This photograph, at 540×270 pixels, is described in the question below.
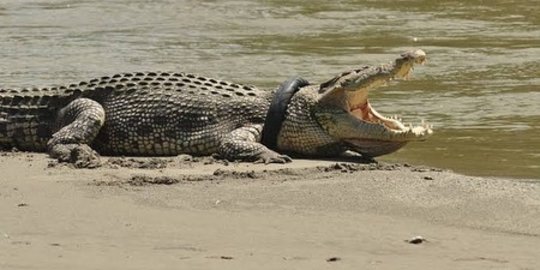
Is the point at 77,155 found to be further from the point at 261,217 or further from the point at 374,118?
the point at 261,217

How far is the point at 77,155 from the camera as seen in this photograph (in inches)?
329

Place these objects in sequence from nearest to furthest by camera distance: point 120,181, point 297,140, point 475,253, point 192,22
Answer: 1. point 475,253
2. point 120,181
3. point 297,140
4. point 192,22

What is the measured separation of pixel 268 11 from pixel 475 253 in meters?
14.2

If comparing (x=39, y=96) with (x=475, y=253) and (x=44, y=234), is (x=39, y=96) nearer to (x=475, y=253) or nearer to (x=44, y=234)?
(x=44, y=234)

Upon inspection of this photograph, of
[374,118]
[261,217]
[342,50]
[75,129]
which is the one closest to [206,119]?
[75,129]

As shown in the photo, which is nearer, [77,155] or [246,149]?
[77,155]

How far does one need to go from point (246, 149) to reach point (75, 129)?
125 centimetres

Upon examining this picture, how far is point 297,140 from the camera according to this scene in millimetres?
9102

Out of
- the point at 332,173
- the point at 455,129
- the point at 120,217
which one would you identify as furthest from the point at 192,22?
the point at 120,217

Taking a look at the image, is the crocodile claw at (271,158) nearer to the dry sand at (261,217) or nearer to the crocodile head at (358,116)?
the dry sand at (261,217)

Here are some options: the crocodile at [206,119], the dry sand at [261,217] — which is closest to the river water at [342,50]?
the crocodile at [206,119]

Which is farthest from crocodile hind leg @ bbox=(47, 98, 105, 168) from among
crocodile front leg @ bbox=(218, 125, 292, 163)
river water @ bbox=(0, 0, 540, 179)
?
river water @ bbox=(0, 0, 540, 179)

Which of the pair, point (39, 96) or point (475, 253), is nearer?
point (475, 253)

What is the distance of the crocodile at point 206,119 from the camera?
8.91 m
